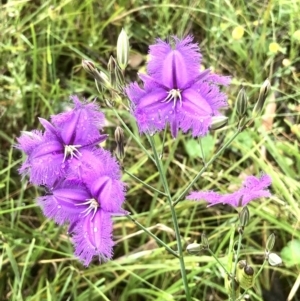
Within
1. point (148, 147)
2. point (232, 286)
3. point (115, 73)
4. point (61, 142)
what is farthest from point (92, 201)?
point (148, 147)

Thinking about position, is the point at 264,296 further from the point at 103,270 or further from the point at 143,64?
the point at 143,64

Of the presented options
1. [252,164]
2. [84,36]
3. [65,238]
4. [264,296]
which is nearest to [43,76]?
[84,36]

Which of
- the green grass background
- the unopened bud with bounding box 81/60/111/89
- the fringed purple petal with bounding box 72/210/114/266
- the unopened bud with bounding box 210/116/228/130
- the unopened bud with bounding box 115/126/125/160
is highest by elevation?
the unopened bud with bounding box 81/60/111/89

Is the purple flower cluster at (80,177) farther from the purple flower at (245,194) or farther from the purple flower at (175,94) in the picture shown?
the purple flower at (245,194)

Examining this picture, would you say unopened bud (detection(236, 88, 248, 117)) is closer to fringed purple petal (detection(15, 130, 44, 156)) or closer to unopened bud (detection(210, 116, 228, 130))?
unopened bud (detection(210, 116, 228, 130))

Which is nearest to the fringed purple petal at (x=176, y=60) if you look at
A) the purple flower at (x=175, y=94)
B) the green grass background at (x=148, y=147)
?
the purple flower at (x=175, y=94)

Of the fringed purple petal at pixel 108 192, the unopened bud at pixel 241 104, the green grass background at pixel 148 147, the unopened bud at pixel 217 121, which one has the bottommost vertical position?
the green grass background at pixel 148 147

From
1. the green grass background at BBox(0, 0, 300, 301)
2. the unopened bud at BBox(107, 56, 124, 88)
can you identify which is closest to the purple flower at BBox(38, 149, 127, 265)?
the unopened bud at BBox(107, 56, 124, 88)
